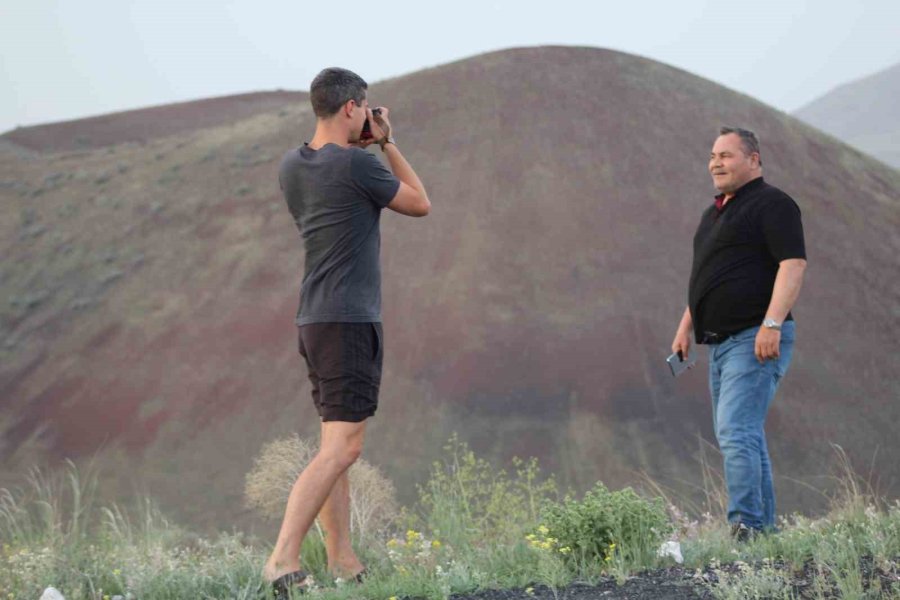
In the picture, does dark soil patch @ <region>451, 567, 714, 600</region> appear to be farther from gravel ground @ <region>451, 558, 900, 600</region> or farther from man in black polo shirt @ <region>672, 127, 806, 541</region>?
man in black polo shirt @ <region>672, 127, 806, 541</region>

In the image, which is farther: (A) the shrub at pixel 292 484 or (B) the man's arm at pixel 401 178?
(A) the shrub at pixel 292 484

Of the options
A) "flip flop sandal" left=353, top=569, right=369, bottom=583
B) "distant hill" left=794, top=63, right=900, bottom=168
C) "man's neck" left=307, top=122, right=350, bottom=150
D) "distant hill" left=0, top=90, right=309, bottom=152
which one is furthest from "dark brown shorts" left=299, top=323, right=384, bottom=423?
"distant hill" left=794, top=63, right=900, bottom=168

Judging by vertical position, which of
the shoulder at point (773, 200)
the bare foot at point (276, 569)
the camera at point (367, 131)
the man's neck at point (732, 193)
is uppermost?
the camera at point (367, 131)

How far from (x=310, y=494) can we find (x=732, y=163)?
2.69 m

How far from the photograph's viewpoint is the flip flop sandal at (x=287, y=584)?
161 inches

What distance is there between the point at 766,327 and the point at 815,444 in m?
8.72

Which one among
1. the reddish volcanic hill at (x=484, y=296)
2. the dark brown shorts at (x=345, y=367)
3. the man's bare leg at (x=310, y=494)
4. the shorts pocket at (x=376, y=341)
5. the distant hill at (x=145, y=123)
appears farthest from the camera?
the distant hill at (x=145, y=123)

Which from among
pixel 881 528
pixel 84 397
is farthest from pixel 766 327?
pixel 84 397

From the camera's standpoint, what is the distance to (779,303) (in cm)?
495

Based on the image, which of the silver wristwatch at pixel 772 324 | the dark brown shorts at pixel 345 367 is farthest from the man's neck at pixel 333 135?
the silver wristwatch at pixel 772 324

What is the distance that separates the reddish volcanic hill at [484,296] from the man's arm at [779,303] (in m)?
7.13

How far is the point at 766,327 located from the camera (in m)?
4.95

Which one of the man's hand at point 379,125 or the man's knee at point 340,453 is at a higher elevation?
the man's hand at point 379,125

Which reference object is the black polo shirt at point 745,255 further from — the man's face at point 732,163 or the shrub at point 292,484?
the shrub at point 292,484
